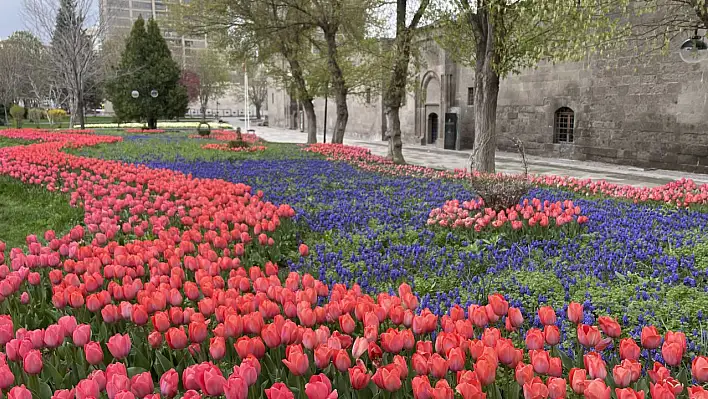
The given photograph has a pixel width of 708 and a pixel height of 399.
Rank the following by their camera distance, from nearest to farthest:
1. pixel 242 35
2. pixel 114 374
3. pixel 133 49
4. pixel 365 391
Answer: pixel 114 374
pixel 365 391
pixel 242 35
pixel 133 49

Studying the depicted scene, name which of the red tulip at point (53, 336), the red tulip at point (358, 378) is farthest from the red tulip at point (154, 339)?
the red tulip at point (358, 378)

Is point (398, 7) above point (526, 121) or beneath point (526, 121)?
above

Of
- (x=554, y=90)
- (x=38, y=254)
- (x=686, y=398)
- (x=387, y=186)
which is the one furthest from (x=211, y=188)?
→ (x=554, y=90)

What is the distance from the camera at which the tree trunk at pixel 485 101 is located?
12984mm

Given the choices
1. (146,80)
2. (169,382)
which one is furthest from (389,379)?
(146,80)

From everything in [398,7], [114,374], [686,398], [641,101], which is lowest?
[686,398]

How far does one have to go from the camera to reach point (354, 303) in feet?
10.4

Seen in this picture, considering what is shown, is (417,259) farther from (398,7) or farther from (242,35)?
(242,35)

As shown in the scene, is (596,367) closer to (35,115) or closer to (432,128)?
(432,128)

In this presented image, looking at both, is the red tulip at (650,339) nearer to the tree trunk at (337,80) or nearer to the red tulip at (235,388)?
the red tulip at (235,388)

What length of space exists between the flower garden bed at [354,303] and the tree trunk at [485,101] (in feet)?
13.9

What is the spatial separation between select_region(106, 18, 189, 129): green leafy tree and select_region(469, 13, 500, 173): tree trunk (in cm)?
3134

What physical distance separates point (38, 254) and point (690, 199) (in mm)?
7934

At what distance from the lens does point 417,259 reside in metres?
5.50
